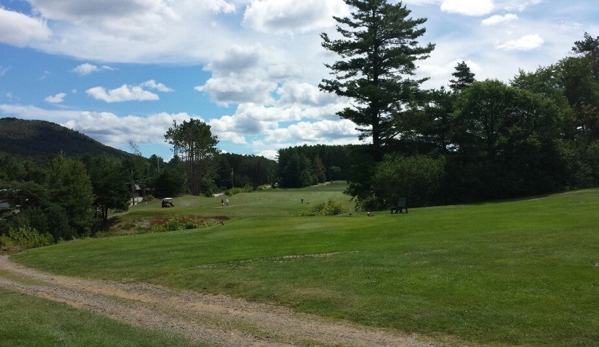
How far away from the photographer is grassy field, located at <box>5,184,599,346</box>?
10.4 m

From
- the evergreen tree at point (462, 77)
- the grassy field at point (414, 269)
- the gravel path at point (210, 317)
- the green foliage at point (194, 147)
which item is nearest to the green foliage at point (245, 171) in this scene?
the green foliage at point (194, 147)

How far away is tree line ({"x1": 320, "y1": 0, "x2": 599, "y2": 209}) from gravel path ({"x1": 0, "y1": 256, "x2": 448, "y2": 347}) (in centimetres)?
3439

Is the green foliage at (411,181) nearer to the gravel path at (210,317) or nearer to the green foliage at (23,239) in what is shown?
the green foliage at (23,239)

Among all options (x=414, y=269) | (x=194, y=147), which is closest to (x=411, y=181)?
(x=414, y=269)

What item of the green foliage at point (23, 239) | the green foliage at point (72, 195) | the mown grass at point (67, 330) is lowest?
the green foliage at point (23, 239)

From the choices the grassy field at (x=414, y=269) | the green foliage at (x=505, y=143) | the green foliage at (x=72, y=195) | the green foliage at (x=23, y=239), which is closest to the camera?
the grassy field at (x=414, y=269)

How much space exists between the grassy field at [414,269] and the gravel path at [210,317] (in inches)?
25.6

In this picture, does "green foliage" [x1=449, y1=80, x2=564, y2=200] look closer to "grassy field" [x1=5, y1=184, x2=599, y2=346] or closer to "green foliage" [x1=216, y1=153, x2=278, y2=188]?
"grassy field" [x1=5, y1=184, x2=599, y2=346]

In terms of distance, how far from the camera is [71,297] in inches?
583

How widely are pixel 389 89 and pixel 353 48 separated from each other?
6546mm

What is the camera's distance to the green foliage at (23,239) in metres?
36.1

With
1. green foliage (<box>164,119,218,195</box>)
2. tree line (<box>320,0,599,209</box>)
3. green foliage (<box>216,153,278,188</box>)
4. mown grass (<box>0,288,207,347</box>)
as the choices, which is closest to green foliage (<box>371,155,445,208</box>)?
tree line (<box>320,0,599,209</box>)

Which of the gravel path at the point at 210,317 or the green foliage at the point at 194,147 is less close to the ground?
the green foliage at the point at 194,147

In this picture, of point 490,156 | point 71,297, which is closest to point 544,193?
point 490,156
